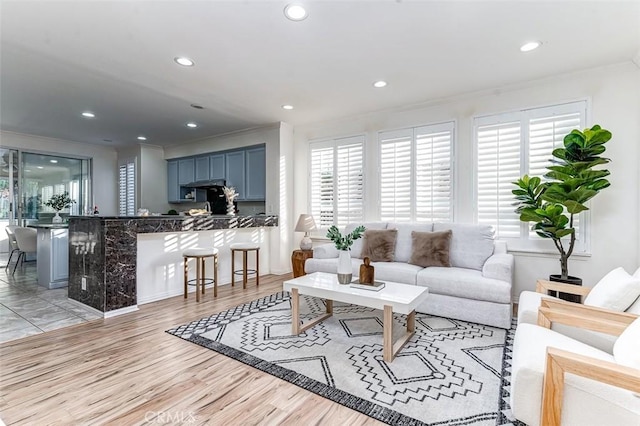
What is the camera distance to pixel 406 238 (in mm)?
4199

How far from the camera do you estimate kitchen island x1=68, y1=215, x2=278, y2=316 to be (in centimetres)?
335

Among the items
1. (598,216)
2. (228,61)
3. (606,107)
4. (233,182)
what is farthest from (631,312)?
(233,182)

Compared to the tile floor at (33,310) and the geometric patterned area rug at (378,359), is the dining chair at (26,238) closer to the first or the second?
the tile floor at (33,310)

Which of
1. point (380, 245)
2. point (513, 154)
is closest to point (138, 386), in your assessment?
point (380, 245)

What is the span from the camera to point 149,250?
392cm

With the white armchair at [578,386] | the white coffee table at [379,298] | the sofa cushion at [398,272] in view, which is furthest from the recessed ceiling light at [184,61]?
the white armchair at [578,386]

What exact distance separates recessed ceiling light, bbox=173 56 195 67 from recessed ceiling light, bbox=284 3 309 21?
132 cm

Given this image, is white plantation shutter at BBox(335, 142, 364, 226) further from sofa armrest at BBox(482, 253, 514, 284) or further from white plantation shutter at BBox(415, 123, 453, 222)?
sofa armrest at BBox(482, 253, 514, 284)

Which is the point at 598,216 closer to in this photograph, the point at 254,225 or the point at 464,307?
the point at 464,307

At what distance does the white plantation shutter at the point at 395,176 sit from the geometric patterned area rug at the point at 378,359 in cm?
174

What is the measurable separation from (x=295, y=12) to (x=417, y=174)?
113 inches

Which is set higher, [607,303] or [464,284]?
[607,303]

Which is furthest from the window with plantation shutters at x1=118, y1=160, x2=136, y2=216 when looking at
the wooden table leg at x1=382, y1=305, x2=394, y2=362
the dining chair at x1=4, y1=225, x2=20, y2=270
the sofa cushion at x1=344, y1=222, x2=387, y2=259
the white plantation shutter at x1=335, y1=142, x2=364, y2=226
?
the wooden table leg at x1=382, y1=305, x2=394, y2=362

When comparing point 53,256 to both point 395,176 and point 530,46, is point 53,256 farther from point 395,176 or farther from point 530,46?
point 530,46
